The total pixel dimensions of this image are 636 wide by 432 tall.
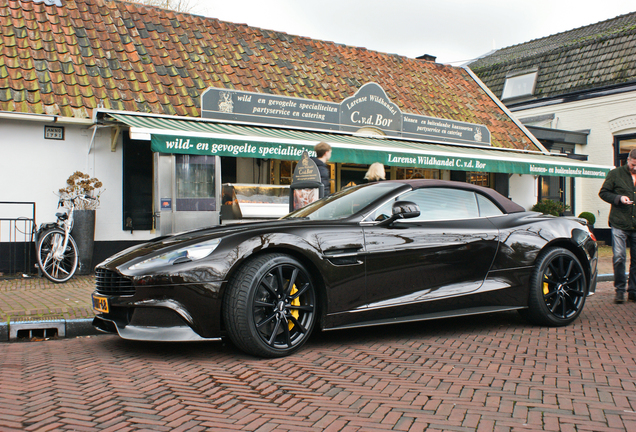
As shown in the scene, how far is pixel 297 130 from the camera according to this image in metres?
11.8

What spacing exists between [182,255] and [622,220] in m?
5.38

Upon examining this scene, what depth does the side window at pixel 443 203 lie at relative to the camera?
189 inches

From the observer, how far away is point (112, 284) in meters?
3.98

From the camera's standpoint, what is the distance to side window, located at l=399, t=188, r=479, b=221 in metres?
4.80

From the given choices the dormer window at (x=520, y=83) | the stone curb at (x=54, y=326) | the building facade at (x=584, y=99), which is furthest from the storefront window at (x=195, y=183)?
the dormer window at (x=520, y=83)

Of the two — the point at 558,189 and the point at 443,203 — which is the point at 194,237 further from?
the point at 558,189

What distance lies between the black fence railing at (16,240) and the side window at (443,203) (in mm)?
6635

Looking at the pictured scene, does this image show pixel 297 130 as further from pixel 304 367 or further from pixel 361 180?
pixel 304 367

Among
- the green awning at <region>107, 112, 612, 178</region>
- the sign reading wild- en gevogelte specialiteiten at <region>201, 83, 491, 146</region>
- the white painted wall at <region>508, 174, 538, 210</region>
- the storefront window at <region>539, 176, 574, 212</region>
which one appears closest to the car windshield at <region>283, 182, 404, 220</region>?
the green awning at <region>107, 112, 612, 178</region>

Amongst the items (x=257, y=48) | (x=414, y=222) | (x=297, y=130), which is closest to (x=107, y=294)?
(x=414, y=222)

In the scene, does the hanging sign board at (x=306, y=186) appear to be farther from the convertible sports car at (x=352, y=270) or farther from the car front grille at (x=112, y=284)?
the car front grille at (x=112, y=284)

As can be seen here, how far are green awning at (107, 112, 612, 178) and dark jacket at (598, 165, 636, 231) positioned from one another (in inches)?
166

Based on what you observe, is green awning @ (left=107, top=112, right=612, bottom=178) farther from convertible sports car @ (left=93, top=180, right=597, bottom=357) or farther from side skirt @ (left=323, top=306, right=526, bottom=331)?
side skirt @ (left=323, top=306, right=526, bottom=331)

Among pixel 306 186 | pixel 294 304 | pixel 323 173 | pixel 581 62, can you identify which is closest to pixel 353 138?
pixel 323 173
